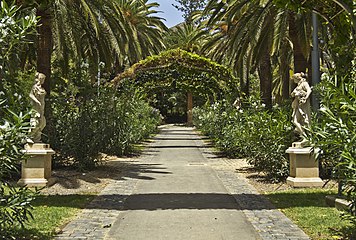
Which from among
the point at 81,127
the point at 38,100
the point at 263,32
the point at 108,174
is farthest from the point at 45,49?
the point at 263,32

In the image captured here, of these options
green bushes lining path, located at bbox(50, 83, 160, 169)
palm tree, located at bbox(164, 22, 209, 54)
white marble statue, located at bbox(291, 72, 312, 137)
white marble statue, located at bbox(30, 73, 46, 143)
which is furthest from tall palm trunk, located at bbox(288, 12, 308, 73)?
palm tree, located at bbox(164, 22, 209, 54)

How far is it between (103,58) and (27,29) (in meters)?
10.9

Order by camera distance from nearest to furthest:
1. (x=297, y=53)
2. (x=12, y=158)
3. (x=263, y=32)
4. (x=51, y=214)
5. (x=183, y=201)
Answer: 1. (x=12, y=158)
2. (x=51, y=214)
3. (x=183, y=201)
4. (x=297, y=53)
5. (x=263, y=32)

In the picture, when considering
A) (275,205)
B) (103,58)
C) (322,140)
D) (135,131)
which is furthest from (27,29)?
(135,131)

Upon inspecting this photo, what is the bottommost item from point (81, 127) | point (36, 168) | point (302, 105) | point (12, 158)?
point (36, 168)

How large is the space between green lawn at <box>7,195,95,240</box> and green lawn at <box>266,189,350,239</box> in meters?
3.41

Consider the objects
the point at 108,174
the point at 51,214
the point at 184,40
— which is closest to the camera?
the point at 51,214

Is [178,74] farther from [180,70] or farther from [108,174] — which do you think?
[108,174]

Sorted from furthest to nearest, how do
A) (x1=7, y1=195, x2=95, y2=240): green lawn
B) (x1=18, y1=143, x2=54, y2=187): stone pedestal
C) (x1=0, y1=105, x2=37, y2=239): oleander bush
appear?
(x1=18, y1=143, x2=54, y2=187): stone pedestal, (x1=7, y1=195, x2=95, y2=240): green lawn, (x1=0, y1=105, x2=37, y2=239): oleander bush

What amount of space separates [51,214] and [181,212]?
2.03 m

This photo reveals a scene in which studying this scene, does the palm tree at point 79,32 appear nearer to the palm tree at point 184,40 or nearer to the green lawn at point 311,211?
the green lawn at point 311,211

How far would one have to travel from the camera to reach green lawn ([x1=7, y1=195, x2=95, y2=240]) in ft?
20.5

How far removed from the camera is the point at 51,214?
24.9 ft

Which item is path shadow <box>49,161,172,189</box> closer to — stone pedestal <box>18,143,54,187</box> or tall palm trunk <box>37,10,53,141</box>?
stone pedestal <box>18,143,54,187</box>
